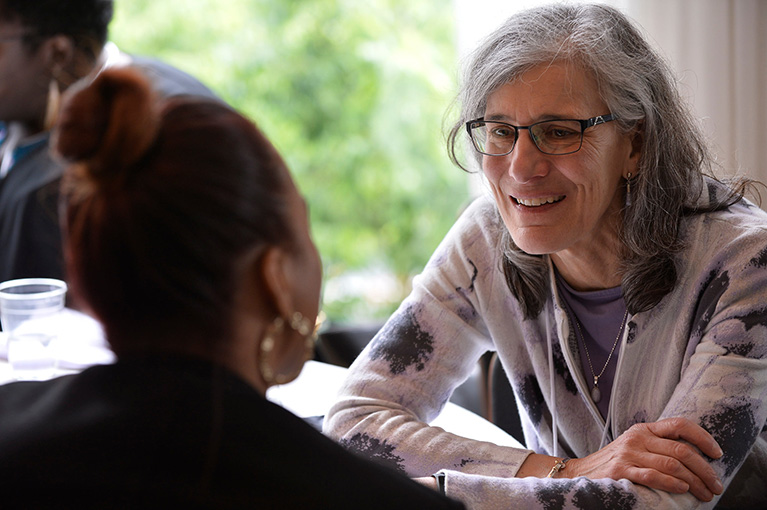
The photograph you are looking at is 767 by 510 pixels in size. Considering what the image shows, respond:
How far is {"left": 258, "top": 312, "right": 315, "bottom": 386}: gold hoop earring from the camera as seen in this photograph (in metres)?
0.88

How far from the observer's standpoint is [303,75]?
4.90 m

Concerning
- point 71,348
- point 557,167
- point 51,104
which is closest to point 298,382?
point 71,348

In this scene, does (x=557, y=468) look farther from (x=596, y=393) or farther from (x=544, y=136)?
(x=544, y=136)

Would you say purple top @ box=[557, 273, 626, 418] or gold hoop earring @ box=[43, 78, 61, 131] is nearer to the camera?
purple top @ box=[557, 273, 626, 418]

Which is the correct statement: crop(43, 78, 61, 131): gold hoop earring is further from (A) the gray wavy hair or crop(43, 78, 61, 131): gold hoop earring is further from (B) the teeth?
(B) the teeth

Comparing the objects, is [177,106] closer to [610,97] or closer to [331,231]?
[610,97]

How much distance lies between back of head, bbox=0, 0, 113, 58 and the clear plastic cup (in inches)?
Result: 40.1

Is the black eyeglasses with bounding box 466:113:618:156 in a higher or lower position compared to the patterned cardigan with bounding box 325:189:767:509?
higher

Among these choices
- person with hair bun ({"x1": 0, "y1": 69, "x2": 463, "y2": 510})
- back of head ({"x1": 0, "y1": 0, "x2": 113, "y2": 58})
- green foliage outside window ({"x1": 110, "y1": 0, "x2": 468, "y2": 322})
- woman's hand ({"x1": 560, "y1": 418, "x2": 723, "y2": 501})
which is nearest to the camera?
person with hair bun ({"x1": 0, "y1": 69, "x2": 463, "y2": 510})

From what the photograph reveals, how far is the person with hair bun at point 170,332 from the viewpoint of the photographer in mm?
743

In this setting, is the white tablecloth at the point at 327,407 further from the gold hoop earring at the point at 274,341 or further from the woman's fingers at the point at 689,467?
the gold hoop earring at the point at 274,341

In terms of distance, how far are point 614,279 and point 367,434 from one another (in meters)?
0.57

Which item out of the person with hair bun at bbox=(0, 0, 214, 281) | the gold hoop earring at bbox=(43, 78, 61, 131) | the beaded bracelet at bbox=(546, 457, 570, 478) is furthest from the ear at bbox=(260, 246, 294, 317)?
the gold hoop earring at bbox=(43, 78, 61, 131)

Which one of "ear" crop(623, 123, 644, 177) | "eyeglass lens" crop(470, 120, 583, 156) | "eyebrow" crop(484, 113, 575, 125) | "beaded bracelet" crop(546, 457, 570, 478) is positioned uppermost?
"eyebrow" crop(484, 113, 575, 125)
